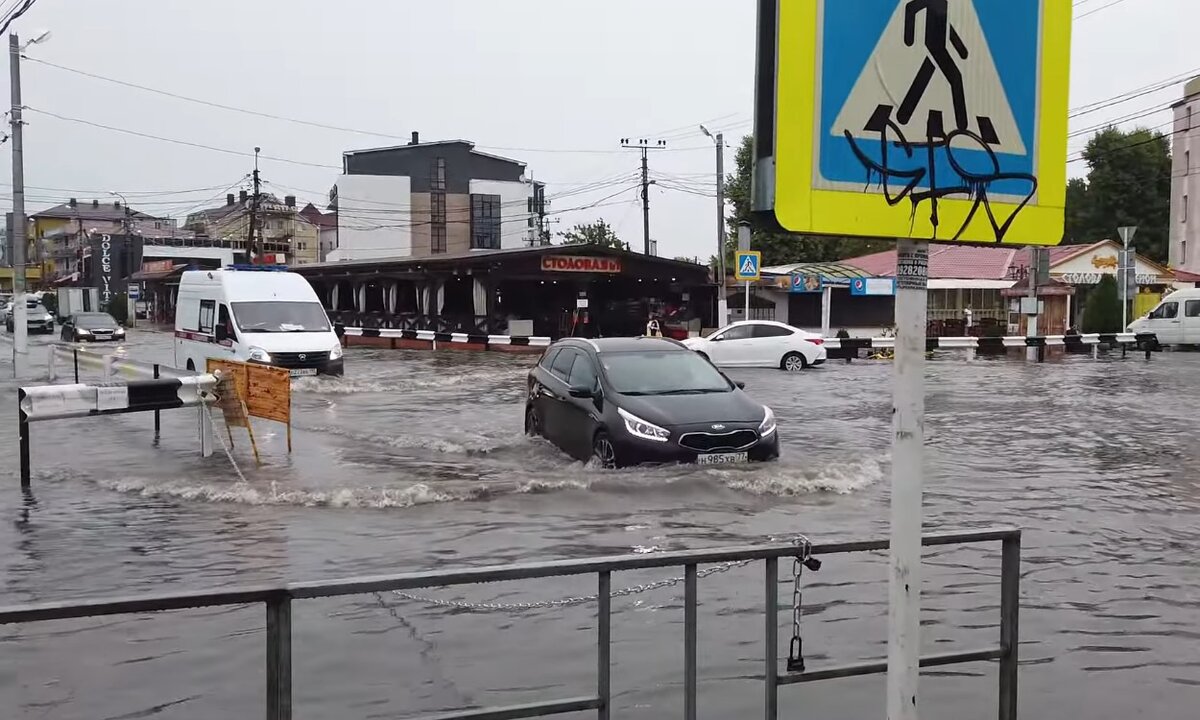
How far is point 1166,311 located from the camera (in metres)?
37.8

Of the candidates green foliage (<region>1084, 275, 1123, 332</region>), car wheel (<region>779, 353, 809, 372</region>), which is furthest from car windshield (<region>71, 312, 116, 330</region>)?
green foliage (<region>1084, 275, 1123, 332</region>)

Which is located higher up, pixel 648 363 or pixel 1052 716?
pixel 648 363

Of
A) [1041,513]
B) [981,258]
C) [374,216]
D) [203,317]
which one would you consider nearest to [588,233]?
[374,216]

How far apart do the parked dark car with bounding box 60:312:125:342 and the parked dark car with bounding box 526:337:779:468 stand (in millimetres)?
39267

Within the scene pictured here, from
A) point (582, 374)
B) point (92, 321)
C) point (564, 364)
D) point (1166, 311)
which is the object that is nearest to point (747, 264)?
point (1166, 311)

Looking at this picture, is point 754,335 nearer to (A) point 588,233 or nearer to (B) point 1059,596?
(B) point 1059,596

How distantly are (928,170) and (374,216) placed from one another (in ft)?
258

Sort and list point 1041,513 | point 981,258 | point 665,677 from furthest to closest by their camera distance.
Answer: point 981,258, point 1041,513, point 665,677

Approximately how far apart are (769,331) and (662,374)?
1677 cm

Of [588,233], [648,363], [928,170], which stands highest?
[588,233]

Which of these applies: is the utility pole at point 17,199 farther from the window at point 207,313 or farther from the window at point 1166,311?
the window at point 1166,311

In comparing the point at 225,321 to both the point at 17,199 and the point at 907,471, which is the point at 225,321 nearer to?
the point at 17,199

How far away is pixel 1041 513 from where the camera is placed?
982 centimetres

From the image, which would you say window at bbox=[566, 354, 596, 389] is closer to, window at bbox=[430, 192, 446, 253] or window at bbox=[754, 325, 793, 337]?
window at bbox=[754, 325, 793, 337]
